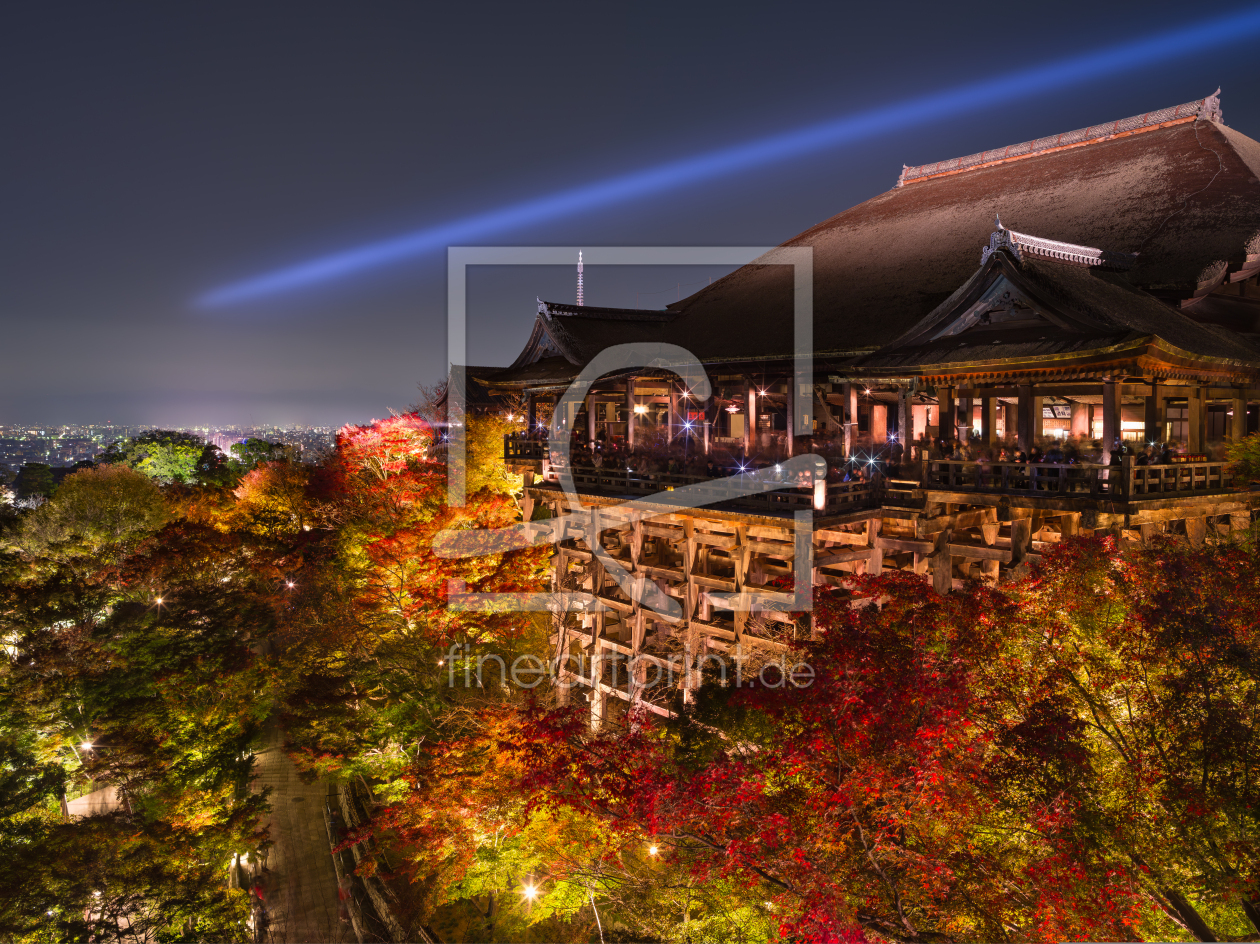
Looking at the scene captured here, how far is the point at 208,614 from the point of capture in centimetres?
2245

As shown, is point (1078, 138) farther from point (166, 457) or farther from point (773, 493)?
point (166, 457)

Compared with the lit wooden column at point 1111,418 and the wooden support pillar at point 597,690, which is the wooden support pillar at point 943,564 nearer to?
the lit wooden column at point 1111,418

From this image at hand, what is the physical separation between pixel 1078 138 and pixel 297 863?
35.5 meters

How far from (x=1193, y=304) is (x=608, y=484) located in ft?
51.7

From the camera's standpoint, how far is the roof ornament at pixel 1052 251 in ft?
49.3

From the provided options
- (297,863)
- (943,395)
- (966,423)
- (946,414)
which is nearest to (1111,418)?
(946,414)

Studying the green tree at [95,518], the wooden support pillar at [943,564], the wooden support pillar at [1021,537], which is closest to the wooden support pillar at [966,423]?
the wooden support pillar at [943,564]

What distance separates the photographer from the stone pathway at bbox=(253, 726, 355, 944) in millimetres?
18656

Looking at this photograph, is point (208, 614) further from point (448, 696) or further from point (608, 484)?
point (608, 484)

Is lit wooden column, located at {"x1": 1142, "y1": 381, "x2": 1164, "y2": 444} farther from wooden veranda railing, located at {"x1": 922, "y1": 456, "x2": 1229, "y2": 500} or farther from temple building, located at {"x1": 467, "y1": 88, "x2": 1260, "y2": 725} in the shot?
wooden veranda railing, located at {"x1": 922, "y1": 456, "x2": 1229, "y2": 500}

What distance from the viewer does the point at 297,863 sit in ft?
67.3

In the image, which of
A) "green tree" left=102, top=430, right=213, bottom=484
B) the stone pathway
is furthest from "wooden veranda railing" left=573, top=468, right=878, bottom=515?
"green tree" left=102, top=430, right=213, bottom=484

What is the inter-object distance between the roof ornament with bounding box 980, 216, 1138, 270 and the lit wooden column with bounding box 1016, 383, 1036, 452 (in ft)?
9.17

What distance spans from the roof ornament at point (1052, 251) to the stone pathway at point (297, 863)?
2319cm
